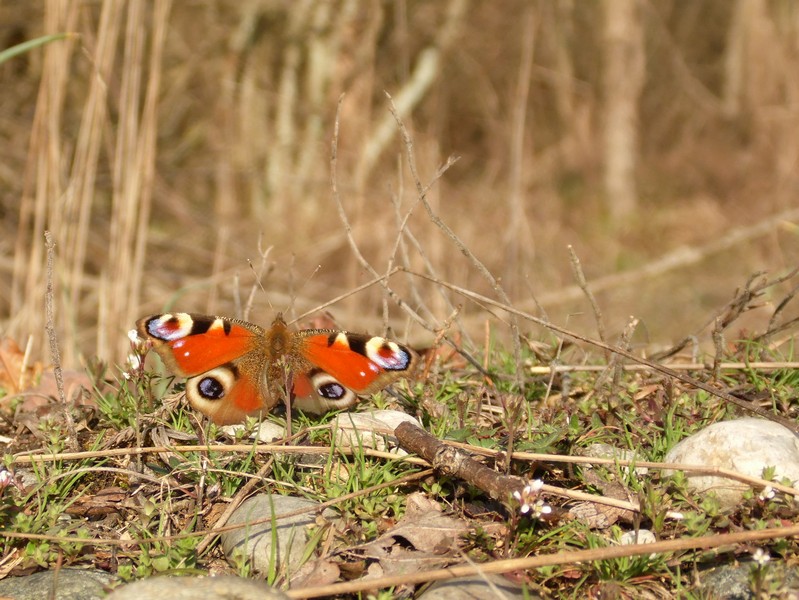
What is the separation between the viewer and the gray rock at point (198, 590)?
1.78m

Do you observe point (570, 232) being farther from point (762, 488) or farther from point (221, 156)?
point (762, 488)

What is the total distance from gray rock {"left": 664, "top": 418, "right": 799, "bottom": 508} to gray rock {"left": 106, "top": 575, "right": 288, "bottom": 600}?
112cm

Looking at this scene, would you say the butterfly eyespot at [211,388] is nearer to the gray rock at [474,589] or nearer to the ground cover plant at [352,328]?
the ground cover plant at [352,328]

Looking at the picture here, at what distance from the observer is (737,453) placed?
2.20m

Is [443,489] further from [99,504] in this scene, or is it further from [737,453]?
[99,504]

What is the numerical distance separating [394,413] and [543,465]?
476mm

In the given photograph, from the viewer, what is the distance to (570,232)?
37.8 feet

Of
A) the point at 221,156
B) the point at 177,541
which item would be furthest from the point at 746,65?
the point at 177,541

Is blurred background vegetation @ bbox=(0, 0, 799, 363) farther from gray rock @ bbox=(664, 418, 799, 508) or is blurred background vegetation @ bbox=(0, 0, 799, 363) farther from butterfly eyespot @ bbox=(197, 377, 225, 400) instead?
gray rock @ bbox=(664, 418, 799, 508)

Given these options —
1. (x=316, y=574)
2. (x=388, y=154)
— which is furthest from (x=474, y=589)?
(x=388, y=154)

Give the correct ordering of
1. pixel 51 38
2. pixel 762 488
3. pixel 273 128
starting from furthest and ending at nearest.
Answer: pixel 273 128 < pixel 51 38 < pixel 762 488

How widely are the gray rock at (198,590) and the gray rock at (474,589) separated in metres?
0.34

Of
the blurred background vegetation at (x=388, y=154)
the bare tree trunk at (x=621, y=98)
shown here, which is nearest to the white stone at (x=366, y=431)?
the blurred background vegetation at (x=388, y=154)

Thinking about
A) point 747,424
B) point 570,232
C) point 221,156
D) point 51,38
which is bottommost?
point 570,232
